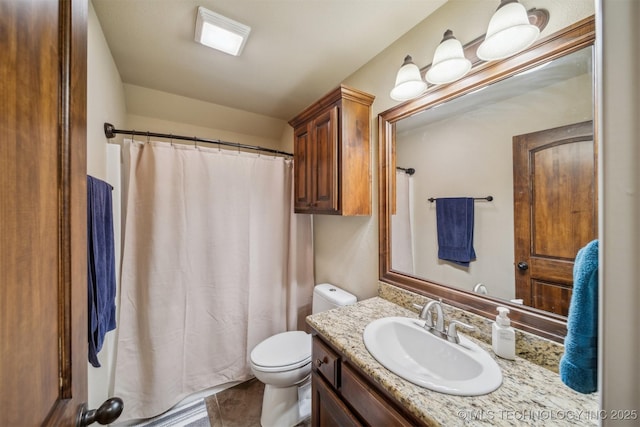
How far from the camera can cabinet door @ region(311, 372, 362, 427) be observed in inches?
37.7

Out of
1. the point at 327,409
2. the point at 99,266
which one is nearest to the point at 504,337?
the point at 327,409

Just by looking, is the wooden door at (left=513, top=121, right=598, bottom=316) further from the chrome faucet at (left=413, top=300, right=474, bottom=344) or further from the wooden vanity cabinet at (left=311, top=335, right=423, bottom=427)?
the wooden vanity cabinet at (left=311, top=335, right=423, bottom=427)

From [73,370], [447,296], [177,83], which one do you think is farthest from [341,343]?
[177,83]

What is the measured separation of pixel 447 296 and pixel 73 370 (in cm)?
132

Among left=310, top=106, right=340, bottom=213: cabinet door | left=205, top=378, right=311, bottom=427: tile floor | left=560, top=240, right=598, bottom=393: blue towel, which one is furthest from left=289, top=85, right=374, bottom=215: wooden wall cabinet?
left=205, top=378, right=311, bottom=427: tile floor

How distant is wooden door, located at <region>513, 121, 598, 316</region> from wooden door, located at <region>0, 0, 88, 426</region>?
137 cm

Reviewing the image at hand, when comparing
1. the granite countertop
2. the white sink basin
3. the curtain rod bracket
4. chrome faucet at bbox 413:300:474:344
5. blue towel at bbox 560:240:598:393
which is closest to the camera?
blue towel at bbox 560:240:598:393

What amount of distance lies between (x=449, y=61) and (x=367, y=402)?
1.43 m

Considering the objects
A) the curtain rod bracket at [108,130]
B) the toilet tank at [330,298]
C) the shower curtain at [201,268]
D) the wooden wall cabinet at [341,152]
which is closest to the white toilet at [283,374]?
the toilet tank at [330,298]

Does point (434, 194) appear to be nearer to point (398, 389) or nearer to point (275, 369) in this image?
point (398, 389)

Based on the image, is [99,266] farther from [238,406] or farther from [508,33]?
[508,33]

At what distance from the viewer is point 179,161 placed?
5.66 ft

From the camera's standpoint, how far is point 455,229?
121cm

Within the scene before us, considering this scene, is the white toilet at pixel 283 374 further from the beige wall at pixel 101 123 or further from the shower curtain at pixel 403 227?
the beige wall at pixel 101 123
